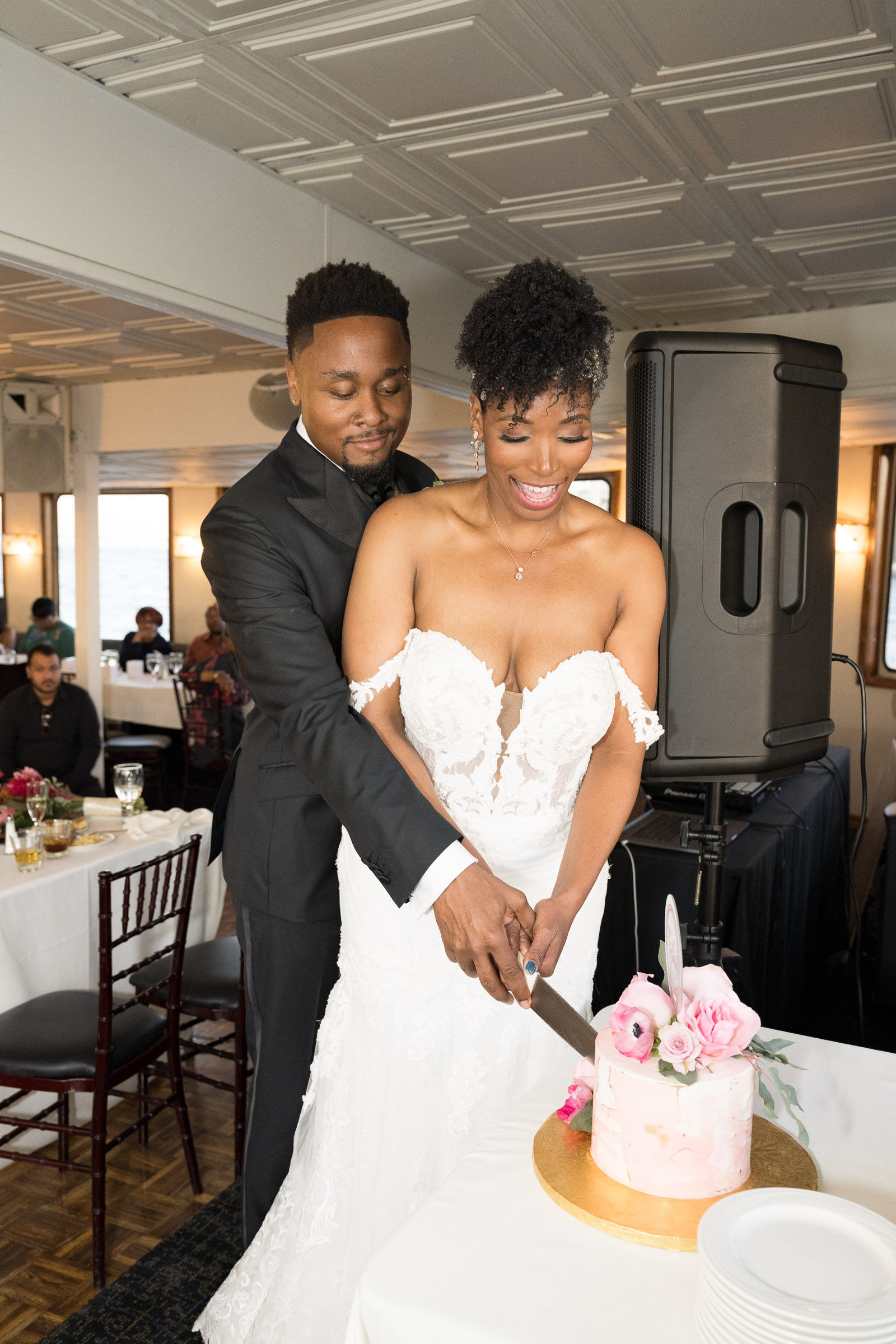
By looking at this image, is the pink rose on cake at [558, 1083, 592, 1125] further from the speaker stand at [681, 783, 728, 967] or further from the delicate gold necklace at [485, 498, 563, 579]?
the speaker stand at [681, 783, 728, 967]

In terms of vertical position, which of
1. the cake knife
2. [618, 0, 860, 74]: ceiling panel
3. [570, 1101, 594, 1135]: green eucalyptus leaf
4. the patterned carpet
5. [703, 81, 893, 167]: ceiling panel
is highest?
[703, 81, 893, 167]: ceiling panel

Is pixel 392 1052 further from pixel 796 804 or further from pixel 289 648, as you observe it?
pixel 796 804

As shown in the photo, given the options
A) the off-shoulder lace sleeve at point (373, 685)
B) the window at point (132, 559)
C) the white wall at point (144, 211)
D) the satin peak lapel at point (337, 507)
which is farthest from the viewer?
the window at point (132, 559)

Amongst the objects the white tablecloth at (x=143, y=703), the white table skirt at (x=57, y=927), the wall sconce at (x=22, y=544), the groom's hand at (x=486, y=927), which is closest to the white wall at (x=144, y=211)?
the white table skirt at (x=57, y=927)

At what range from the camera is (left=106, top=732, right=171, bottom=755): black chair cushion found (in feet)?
24.2

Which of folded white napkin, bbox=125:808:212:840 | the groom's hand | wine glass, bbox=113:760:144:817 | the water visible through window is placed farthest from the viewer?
the water visible through window

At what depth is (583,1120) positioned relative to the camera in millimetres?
1119

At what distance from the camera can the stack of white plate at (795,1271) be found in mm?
775

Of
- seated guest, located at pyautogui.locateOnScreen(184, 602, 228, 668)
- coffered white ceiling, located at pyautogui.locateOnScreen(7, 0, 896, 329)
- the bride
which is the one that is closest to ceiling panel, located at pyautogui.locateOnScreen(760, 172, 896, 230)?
coffered white ceiling, located at pyautogui.locateOnScreen(7, 0, 896, 329)

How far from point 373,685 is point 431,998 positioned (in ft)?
1.66

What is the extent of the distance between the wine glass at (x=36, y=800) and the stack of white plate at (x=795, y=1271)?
2.71 metres

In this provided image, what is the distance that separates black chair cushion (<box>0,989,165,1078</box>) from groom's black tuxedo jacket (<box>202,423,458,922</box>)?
935mm

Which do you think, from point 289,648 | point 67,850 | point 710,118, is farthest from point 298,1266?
point 710,118

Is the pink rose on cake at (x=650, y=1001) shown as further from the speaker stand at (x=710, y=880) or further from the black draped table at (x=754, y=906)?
the black draped table at (x=754, y=906)
